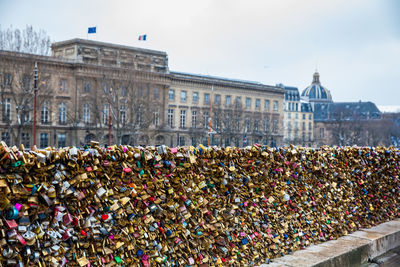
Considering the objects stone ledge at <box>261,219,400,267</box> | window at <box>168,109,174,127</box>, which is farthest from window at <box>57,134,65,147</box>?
stone ledge at <box>261,219,400,267</box>

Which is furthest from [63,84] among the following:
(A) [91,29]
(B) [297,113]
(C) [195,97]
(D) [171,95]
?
(B) [297,113]

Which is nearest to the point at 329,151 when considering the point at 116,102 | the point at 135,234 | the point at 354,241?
the point at 354,241

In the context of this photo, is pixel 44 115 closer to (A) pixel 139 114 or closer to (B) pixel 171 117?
(A) pixel 139 114

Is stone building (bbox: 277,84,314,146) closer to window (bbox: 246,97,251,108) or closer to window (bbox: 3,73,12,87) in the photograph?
window (bbox: 246,97,251,108)

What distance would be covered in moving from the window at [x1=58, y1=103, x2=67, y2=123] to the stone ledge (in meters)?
57.3

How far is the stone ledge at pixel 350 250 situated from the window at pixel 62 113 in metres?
57.3

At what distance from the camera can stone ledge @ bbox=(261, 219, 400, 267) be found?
23.3ft

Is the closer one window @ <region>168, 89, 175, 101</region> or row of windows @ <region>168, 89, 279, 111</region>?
window @ <region>168, 89, 175, 101</region>

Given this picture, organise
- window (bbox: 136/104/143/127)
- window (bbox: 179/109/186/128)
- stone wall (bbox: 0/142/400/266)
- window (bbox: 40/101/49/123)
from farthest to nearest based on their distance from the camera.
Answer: window (bbox: 179/109/186/128) → window (bbox: 40/101/49/123) → window (bbox: 136/104/143/127) → stone wall (bbox: 0/142/400/266)

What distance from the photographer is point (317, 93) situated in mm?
170375

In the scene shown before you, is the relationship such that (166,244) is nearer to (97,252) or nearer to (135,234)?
(135,234)

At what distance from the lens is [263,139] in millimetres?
81812

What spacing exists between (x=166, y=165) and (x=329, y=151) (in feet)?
13.1

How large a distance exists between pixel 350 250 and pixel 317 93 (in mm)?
167635
